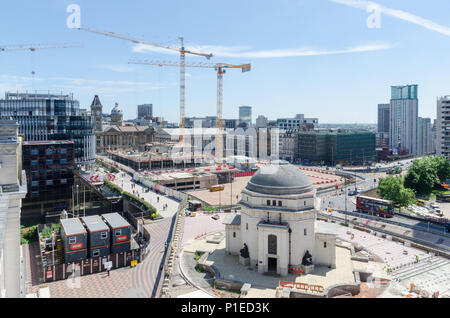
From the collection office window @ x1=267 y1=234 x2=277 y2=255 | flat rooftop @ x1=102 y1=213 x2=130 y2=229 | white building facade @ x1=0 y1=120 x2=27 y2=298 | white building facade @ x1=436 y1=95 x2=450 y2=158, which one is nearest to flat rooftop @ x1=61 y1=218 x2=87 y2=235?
flat rooftop @ x1=102 y1=213 x2=130 y2=229

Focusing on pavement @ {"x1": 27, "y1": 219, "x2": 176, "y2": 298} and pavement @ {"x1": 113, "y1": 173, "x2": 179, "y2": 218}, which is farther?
pavement @ {"x1": 113, "y1": 173, "x2": 179, "y2": 218}

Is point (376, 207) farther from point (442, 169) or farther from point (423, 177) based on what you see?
point (442, 169)

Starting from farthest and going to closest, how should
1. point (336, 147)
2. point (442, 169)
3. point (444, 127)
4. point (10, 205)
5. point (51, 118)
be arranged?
point (336, 147) → point (444, 127) → point (442, 169) → point (51, 118) → point (10, 205)

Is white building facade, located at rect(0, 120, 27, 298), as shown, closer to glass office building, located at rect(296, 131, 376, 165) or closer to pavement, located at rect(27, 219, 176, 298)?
pavement, located at rect(27, 219, 176, 298)

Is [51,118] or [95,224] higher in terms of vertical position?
[51,118]

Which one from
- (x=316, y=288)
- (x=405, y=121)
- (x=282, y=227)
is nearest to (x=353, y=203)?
(x=282, y=227)

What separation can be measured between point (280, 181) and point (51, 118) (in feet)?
205

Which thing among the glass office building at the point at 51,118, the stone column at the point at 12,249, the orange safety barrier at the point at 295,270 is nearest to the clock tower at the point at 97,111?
the glass office building at the point at 51,118

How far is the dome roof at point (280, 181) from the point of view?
123 ft

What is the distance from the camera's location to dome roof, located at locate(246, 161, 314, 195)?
37500 mm

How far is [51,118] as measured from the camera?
264 feet

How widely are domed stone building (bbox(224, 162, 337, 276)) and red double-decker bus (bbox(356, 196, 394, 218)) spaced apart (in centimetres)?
2737

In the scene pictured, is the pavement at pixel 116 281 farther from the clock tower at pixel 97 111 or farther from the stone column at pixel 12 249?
the clock tower at pixel 97 111
